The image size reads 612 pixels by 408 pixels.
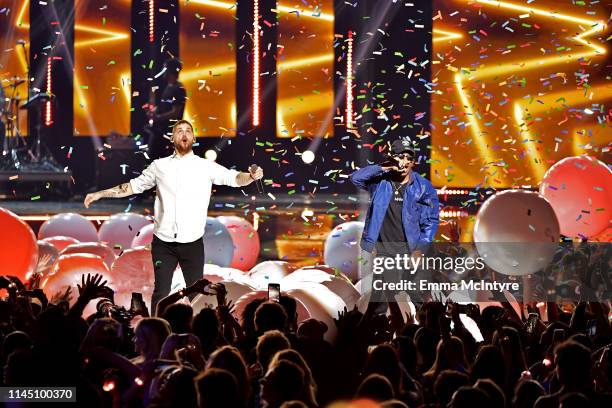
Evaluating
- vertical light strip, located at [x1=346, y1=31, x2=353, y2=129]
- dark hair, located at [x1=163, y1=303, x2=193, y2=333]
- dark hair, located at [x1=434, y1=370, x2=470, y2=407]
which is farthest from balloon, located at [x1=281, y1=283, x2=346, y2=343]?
vertical light strip, located at [x1=346, y1=31, x2=353, y2=129]

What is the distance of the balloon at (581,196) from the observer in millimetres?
6449

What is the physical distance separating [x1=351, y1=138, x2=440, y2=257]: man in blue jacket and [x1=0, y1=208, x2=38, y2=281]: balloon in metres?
1.82

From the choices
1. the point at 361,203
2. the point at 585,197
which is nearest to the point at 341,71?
the point at 361,203

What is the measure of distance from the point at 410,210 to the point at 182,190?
1.24 meters

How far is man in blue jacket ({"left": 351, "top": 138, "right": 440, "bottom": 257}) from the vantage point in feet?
17.6

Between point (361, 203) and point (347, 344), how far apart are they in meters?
7.79

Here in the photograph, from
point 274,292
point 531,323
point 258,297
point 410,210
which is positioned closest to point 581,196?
point 410,210

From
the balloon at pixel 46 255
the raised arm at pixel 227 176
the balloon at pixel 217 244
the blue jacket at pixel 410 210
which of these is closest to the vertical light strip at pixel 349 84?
the balloon at pixel 217 244

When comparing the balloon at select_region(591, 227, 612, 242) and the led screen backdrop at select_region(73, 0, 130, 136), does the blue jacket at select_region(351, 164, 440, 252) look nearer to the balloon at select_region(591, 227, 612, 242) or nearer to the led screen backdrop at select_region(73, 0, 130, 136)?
the balloon at select_region(591, 227, 612, 242)

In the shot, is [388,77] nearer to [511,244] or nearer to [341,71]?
[341,71]

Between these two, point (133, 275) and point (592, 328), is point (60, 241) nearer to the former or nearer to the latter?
point (133, 275)

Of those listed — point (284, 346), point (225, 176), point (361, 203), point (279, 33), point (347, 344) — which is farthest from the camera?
point (279, 33)

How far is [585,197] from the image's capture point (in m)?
6.45

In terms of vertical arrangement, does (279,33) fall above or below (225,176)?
above
